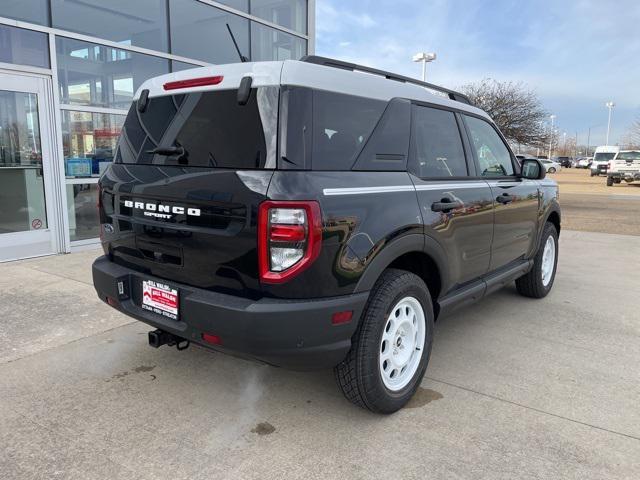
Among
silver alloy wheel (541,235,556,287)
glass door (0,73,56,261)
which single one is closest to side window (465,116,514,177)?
silver alloy wheel (541,235,556,287)

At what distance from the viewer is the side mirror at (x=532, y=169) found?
4703mm

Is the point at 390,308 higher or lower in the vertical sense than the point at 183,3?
lower

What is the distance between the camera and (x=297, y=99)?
2.52 metres

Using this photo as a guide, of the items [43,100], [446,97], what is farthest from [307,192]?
[43,100]

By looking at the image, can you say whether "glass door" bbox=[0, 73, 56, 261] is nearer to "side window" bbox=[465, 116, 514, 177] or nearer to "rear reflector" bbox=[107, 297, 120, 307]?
"rear reflector" bbox=[107, 297, 120, 307]

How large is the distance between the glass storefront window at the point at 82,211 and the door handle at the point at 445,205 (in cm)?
568

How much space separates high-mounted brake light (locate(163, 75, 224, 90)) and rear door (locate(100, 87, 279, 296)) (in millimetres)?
59

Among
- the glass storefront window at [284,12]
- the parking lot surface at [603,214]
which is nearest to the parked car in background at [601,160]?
the parking lot surface at [603,214]

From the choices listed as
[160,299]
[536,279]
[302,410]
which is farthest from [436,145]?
[536,279]

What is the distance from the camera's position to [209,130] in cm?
273

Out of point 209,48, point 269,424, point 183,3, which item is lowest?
point 269,424

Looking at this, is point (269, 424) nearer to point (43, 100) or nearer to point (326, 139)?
point (326, 139)

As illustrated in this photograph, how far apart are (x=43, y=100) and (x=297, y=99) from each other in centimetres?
564

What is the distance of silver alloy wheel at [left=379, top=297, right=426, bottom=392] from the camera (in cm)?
293
